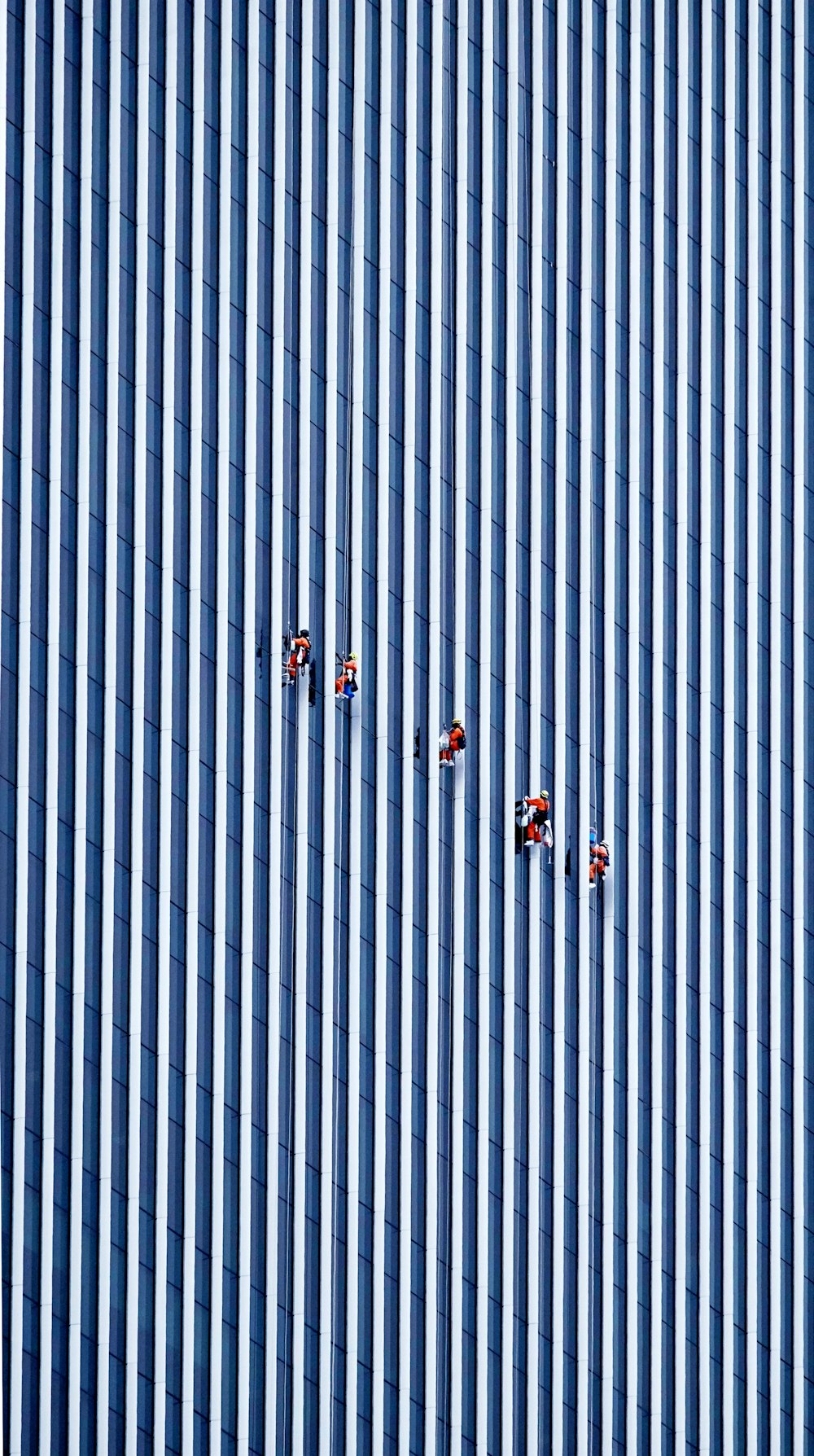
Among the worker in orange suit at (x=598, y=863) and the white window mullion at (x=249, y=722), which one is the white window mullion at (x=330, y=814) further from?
the worker in orange suit at (x=598, y=863)

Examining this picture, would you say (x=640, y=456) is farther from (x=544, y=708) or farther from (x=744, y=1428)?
(x=744, y=1428)

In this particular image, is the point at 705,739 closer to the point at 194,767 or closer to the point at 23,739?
the point at 194,767

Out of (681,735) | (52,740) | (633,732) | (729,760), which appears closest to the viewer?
(52,740)

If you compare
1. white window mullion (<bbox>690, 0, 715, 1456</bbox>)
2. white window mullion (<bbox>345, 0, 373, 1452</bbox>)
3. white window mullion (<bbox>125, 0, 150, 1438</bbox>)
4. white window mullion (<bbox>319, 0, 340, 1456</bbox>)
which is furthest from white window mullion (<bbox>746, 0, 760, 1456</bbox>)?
white window mullion (<bbox>125, 0, 150, 1438</bbox>)

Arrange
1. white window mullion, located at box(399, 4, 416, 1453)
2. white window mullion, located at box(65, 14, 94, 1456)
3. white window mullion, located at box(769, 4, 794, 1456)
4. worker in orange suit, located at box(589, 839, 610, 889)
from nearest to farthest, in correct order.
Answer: white window mullion, located at box(65, 14, 94, 1456) < white window mullion, located at box(399, 4, 416, 1453) < worker in orange suit, located at box(589, 839, 610, 889) < white window mullion, located at box(769, 4, 794, 1456)

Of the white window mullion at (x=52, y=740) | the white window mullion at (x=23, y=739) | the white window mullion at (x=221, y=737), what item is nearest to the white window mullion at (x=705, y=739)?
the white window mullion at (x=221, y=737)

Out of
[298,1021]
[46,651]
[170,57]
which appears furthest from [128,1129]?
[170,57]

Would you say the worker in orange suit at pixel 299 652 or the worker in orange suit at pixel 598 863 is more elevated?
the worker in orange suit at pixel 299 652

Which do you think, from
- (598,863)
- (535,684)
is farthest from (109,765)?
(598,863)

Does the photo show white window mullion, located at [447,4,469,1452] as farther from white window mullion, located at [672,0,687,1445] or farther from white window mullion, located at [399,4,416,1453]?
white window mullion, located at [672,0,687,1445]
